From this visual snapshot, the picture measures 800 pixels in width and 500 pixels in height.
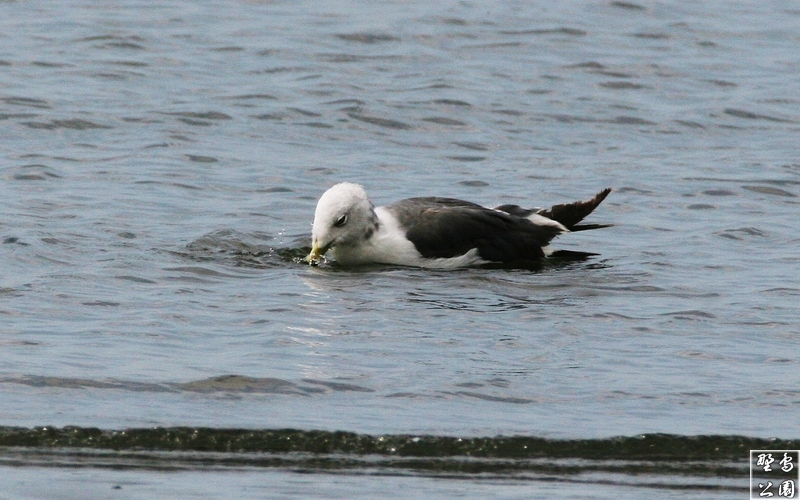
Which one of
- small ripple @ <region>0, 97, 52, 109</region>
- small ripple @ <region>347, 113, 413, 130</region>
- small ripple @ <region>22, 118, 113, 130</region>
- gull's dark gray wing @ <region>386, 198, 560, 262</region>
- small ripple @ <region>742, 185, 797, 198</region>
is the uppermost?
small ripple @ <region>0, 97, 52, 109</region>

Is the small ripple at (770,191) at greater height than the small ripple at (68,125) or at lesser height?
lesser

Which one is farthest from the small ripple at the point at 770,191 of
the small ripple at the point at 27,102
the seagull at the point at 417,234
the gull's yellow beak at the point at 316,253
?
the small ripple at the point at 27,102

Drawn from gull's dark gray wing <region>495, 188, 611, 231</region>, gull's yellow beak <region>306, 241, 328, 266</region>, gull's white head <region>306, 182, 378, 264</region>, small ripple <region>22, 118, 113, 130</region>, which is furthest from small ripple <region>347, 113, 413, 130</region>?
gull's yellow beak <region>306, 241, 328, 266</region>

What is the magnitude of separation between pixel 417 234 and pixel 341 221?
56 cm

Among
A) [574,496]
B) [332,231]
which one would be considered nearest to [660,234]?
[332,231]

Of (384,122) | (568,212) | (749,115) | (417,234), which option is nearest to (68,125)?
(384,122)

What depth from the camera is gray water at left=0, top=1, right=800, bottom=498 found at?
22.5 feet

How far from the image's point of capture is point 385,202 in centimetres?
1238

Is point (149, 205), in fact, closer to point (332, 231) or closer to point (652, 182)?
point (332, 231)

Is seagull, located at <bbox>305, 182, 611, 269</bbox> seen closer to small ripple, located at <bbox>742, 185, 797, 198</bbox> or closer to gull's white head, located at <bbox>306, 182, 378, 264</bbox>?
gull's white head, located at <bbox>306, 182, 378, 264</bbox>

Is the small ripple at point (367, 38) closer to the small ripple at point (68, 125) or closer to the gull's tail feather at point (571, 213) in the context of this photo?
the small ripple at point (68, 125)

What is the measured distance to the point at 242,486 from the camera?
573 centimetres

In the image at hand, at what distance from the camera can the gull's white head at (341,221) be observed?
10102 mm

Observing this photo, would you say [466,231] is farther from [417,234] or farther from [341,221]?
[341,221]
